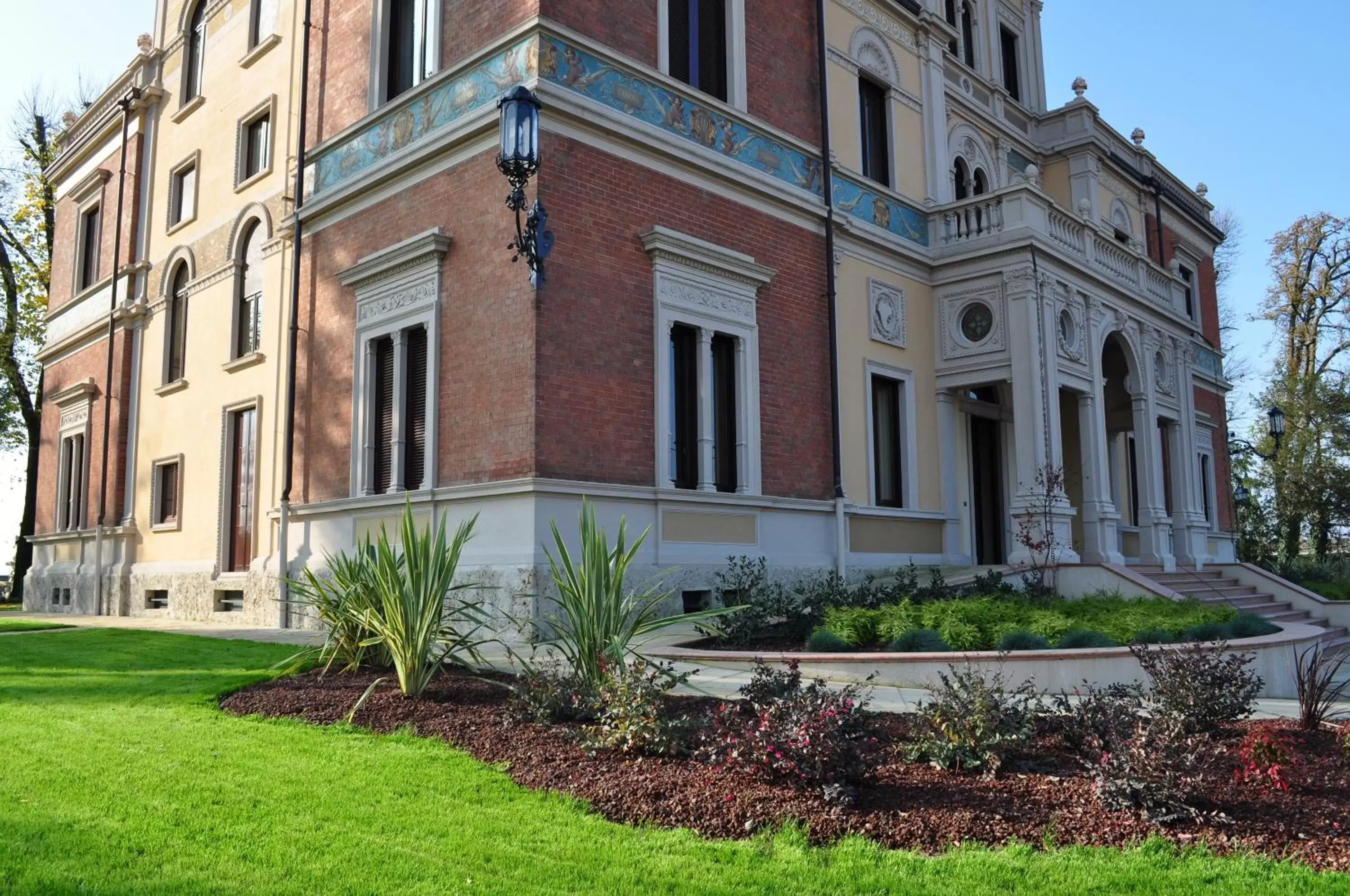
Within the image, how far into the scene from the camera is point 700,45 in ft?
47.9

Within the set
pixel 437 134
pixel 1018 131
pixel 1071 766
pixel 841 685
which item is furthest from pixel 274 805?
pixel 1018 131

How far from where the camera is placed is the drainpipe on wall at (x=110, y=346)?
67.5ft

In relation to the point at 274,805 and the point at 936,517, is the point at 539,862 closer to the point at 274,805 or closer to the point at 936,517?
the point at 274,805

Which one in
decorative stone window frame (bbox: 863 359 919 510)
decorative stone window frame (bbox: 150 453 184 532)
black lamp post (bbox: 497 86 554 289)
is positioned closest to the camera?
black lamp post (bbox: 497 86 554 289)

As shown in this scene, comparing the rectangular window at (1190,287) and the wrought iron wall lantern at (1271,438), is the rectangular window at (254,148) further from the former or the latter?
the rectangular window at (1190,287)

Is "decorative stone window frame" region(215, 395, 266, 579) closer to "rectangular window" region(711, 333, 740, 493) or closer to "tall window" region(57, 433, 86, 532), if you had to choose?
"tall window" region(57, 433, 86, 532)

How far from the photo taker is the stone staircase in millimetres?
15633

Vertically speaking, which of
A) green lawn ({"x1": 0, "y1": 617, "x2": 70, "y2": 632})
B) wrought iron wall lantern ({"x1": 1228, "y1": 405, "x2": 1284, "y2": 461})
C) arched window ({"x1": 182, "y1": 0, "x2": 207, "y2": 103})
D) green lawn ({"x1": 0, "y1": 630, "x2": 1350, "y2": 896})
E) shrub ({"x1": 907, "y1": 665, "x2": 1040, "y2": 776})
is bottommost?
green lawn ({"x1": 0, "y1": 630, "x2": 1350, "y2": 896})

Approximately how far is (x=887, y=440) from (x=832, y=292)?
2821mm

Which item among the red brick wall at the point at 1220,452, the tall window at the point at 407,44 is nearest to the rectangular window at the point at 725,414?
the tall window at the point at 407,44

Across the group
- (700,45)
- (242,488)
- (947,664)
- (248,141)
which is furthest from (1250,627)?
(248,141)

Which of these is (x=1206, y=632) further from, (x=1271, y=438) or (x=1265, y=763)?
(x=1271, y=438)

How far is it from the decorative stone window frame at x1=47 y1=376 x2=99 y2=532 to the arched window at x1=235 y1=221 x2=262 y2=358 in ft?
21.5

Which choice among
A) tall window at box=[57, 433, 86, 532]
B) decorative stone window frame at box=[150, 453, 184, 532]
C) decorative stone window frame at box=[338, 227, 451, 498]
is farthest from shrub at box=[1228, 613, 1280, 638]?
tall window at box=[57, 433, 86, 532]
